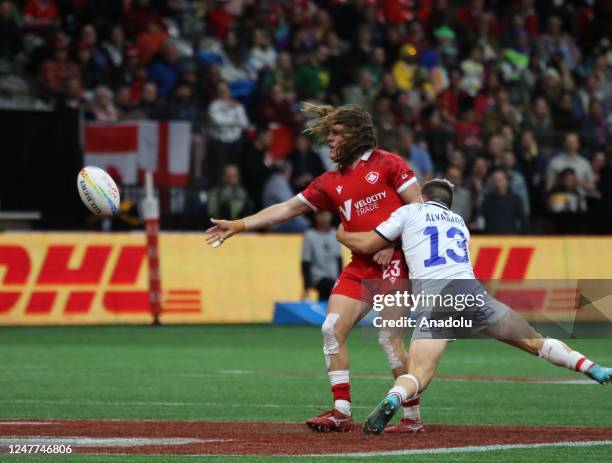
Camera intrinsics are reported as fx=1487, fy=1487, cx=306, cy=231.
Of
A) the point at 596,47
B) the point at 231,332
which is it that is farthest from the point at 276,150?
the point at 596,47

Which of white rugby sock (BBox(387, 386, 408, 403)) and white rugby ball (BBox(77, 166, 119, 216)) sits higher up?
white rugby ball (BBox(77, 166, 119, 216))

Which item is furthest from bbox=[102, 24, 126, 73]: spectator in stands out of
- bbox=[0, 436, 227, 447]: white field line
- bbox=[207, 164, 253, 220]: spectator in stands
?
bbox=[0, 436, 227, 447]: white field line

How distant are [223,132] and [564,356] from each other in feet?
51.1

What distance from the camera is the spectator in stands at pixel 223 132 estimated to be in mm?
24266

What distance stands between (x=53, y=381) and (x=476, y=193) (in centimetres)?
1275

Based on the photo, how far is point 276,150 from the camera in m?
25.1

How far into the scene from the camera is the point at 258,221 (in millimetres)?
10461

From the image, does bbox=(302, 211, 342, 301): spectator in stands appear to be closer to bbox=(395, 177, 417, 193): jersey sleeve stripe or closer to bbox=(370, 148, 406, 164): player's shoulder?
bbox=(370, 148, 406, 164): player's shoulder

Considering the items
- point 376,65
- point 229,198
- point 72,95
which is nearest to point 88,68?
point 72,95

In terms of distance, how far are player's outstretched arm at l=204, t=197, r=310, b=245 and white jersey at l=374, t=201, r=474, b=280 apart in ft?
3.36

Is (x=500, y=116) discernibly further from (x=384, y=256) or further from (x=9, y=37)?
(x=384, y=256)

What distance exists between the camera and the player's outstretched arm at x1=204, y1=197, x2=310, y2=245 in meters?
10.3

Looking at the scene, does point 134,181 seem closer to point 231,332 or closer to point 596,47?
point 231,332
